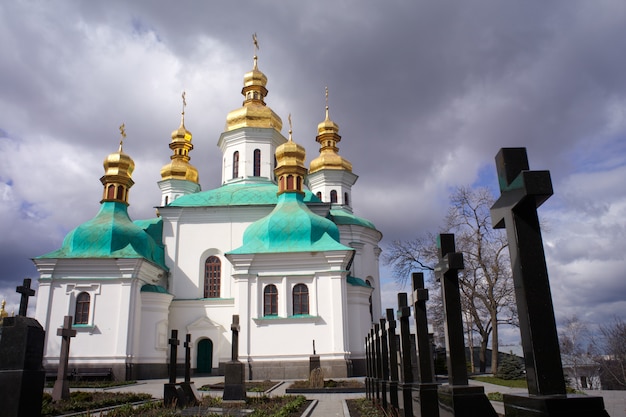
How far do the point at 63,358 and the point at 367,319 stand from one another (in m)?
14.7

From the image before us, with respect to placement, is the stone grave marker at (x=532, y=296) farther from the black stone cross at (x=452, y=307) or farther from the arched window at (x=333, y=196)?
the arched window at (x=333, y=196)

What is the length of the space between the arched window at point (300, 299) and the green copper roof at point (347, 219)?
1063cm

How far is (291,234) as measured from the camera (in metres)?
24.8

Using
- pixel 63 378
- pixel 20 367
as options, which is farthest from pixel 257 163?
pixel 20 367

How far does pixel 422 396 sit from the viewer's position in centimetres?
563

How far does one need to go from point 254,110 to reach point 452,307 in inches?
1258

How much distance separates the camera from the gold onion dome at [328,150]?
39.3 metres

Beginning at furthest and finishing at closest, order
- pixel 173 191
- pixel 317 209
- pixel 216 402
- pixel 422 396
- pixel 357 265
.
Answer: pixel 173 191, pixel 357 265, pixel 317 209, pixel 216 402, pixel 422 396

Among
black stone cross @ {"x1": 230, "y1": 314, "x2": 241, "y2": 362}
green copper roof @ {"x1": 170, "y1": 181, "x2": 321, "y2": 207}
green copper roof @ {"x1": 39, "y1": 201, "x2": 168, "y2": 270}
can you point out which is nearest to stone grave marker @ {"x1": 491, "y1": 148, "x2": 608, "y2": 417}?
black stone cross @ {"x1": 230, "y1": 314, "x2": 241, "y2": 362}

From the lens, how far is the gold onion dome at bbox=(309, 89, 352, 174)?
39344 millimetres

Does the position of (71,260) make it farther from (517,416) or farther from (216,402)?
(517,416)

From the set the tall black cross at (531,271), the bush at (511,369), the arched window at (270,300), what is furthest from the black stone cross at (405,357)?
the bush at (511,369)

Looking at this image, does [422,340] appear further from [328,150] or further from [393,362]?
[328,150]

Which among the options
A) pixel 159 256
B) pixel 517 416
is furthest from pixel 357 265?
pixel 517 416
